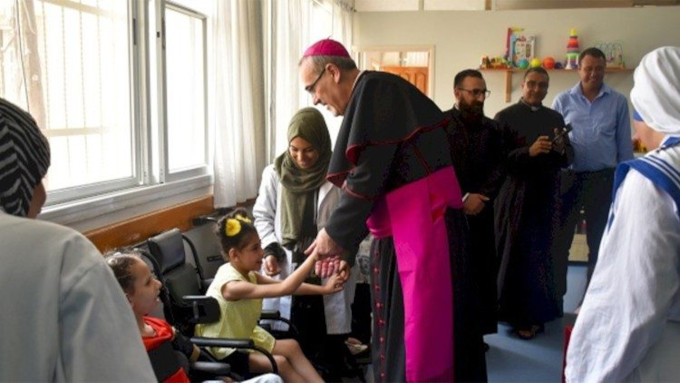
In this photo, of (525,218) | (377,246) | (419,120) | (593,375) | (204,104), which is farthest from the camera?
(525,218)

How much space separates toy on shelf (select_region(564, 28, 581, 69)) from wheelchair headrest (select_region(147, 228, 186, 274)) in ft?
14.9

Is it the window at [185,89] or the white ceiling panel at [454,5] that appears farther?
the white ceiling panel at [454,5]

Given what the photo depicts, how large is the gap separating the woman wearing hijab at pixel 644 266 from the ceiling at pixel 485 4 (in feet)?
16.6

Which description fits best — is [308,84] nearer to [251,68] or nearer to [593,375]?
[593,375]

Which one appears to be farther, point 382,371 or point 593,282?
point 382,371

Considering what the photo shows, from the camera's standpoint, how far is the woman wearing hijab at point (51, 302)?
66cm

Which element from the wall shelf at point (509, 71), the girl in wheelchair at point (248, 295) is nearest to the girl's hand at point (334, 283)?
the girl in wheelchair at point (248, 295)

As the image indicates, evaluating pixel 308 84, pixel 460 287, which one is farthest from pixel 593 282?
pixel 308 84

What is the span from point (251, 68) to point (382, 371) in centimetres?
215

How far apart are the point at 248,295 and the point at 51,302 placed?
1657 mm

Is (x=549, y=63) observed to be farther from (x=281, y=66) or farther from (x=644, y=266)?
(x=644, y=266)

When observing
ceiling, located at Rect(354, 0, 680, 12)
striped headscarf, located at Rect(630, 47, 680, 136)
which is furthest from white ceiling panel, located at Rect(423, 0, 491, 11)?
striped headscarf, located at Rect(630, 47, 680, 136)

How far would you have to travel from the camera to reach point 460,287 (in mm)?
1745

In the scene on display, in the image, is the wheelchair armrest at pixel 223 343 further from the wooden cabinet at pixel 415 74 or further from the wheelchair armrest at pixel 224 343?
the wooden cabinet at pixel 415 74
